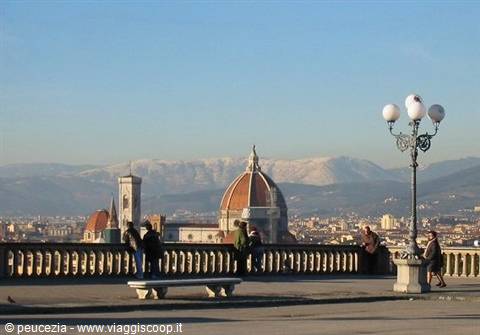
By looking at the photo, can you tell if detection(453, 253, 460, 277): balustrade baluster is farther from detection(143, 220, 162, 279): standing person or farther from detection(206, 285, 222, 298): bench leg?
detection(206, 285, 222, 298): bench leg

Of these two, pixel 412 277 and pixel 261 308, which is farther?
pixel 412 277

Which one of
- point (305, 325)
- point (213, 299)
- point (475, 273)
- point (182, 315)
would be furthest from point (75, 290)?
point (475, 273)

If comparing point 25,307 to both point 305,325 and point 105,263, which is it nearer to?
point 305,325

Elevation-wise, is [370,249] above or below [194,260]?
above

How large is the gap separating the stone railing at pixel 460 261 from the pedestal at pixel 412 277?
6788 mm

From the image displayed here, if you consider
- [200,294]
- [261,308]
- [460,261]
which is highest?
[460,261]

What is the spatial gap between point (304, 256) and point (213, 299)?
33.7ft

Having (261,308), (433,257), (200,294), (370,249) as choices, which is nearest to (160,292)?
(200,294)

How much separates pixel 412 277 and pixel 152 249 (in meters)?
5.70

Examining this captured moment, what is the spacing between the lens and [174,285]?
24.9 m

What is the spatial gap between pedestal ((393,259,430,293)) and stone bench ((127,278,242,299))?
4.74 metres

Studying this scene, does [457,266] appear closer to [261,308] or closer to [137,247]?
[137,247]

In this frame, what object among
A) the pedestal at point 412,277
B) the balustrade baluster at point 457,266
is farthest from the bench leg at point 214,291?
the balustrade baluster at point 457,266

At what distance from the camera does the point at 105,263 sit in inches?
1219
